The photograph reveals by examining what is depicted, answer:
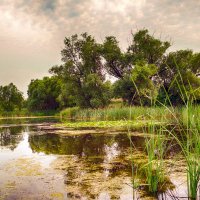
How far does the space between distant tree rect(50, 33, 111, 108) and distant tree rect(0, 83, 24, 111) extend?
3769 cm

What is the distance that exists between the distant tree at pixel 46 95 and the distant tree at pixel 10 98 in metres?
6.07

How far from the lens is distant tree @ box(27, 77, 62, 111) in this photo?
2471 inches

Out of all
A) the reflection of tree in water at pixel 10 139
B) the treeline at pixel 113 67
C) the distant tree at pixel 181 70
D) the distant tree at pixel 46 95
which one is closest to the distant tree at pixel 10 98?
the distant tree at pixel 46 95

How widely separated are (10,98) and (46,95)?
14.4m

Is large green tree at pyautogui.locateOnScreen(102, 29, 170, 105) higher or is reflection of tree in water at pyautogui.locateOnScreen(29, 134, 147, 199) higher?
large green tree at pyautogui.locateOnScreen(102, 29, 170, 105)

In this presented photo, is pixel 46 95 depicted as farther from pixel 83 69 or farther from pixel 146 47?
pixel 146 47

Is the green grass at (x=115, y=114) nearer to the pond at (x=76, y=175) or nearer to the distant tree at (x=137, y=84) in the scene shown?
the distant tree at (x=137, y=84)

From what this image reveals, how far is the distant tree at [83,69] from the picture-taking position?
3547cm

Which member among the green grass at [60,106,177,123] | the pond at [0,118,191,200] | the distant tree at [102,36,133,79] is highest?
the distant tree at [102,36,133,79]

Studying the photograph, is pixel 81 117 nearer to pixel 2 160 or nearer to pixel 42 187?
pixel 2 160

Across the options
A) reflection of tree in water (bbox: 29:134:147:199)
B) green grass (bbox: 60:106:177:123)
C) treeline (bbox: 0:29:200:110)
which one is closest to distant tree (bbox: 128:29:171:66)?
treeline (bbox: 0:29:200:110)

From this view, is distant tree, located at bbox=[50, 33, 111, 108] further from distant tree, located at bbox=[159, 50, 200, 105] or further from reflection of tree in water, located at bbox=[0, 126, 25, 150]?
reflection of tree in water, located at bbox=[0, 126, 25, 150]

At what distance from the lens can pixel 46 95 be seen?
62.9 meters

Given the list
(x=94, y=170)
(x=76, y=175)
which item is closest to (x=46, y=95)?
(x=94, y=170)
